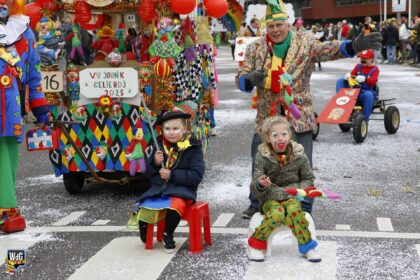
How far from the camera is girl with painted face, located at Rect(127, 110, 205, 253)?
5.17 metres

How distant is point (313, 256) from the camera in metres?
4.89


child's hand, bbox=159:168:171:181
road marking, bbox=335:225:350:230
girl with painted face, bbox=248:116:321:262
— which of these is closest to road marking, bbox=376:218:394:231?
road marking, bbox=335:225:350:230

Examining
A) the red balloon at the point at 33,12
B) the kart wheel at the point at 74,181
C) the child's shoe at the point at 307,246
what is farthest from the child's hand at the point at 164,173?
the red balloon at the point at 33,12

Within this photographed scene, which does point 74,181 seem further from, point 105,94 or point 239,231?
point 239,231

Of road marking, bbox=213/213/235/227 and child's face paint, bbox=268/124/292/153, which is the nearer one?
child's face paint, bbox=268/124/292/153

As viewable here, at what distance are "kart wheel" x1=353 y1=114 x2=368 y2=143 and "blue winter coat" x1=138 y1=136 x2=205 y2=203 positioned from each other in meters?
5.18

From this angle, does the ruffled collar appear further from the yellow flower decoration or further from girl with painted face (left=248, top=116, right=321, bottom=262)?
girl with painted face (left=248, top=116, right=321, bottom=262)

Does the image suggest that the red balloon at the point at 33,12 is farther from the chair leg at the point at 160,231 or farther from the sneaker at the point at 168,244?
the sneaker at the point at 168,244

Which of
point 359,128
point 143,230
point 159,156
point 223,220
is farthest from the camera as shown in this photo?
point 359,128

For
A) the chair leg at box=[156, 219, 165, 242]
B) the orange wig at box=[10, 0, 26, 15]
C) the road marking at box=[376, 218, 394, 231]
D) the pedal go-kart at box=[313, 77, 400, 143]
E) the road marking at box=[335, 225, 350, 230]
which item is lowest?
the road marking at box=[376, 218, 394, 231]

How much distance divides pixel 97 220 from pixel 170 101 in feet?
5.06

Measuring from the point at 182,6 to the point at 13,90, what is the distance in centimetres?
203

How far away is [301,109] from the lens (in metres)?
5.86

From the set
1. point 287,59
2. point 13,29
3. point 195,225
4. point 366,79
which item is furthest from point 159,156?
point 366,79
